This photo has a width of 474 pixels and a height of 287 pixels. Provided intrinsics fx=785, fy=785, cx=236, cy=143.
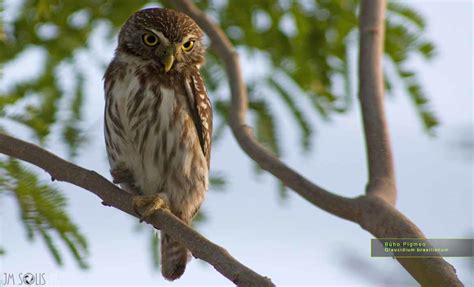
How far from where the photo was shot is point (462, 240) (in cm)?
330

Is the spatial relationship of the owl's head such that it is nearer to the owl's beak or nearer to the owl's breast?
the owl's beak

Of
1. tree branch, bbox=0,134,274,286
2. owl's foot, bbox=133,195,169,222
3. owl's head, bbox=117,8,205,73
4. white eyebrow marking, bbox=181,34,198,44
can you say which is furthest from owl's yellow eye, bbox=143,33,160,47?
tree branch, bbox=0,134,274,286

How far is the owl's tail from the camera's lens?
3.98 m

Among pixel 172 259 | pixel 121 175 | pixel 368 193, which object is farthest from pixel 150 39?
pixel 368 193

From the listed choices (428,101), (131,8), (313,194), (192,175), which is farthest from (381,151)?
(131,8)

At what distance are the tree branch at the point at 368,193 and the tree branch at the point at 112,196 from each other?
561 millimetres

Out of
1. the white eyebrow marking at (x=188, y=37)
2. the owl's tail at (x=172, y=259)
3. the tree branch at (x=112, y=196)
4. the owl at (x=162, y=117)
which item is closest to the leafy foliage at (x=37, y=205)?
the tree branch at (x=112, y=196)

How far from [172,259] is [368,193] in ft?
3.89

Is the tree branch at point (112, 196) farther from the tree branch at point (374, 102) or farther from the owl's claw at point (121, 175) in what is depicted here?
the tree branch at point (374, 102)

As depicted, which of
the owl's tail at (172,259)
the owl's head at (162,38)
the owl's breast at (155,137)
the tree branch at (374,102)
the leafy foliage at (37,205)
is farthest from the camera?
the owl's tail at (172,259)

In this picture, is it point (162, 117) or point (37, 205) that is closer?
point (37, 205)

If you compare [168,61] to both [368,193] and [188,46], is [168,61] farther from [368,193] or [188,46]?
[368,193]

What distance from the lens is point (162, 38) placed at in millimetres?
3895

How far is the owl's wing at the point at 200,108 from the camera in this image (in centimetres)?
385
